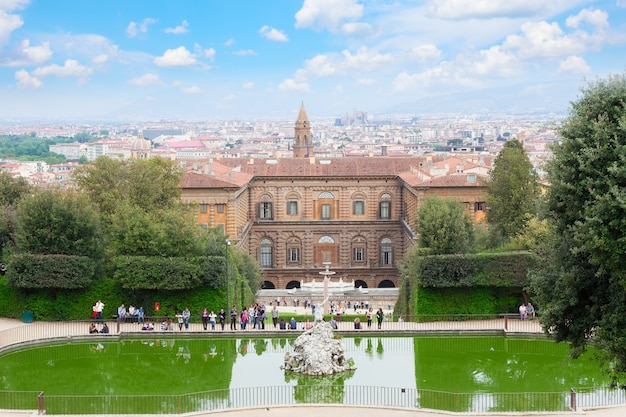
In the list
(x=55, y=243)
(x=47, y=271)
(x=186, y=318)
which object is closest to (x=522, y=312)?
(x=186, y=318)

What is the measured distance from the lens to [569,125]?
86.6 feet

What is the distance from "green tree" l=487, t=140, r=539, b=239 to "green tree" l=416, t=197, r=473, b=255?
11.1 metres

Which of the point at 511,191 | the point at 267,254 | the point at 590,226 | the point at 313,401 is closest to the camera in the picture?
the point at 590,226

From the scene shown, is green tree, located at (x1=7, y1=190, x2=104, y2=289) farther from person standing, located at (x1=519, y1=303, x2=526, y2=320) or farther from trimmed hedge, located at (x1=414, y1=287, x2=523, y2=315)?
person standing, located at (x1=519, y1=303, x2=526, y2=320)

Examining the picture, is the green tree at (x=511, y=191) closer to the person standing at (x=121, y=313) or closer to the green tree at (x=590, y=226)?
the person standing at (x=121, y=313)

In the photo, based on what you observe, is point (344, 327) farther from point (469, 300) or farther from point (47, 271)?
point (47, 271)

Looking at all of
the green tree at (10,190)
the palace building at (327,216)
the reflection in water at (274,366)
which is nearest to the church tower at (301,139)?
the palace building at (327,216)

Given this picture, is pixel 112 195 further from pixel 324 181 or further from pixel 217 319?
pixel 324 181

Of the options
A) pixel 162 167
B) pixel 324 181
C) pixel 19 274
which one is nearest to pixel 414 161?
pixel 324 181

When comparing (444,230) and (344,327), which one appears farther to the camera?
(444,230)

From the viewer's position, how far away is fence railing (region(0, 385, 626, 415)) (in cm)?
2833

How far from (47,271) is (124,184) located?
1441 centimetres

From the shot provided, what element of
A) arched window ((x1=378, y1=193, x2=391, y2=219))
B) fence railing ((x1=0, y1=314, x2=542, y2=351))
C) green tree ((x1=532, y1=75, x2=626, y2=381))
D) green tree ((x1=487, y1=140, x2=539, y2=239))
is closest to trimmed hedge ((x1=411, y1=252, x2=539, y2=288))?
fence railing ((x1=0, y1=314, x2=542, y2=351))

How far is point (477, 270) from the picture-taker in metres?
43.0
